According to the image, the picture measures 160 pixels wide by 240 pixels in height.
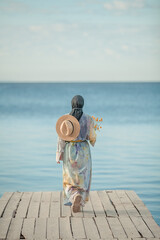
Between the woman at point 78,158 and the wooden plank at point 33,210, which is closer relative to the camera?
the wooden plank at point 33,210

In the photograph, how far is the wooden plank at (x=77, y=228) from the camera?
5.59 metres

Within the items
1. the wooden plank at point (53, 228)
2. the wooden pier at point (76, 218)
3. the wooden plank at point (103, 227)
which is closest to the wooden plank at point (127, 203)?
the wooden pier at point (76, 218)

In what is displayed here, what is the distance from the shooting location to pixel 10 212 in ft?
21.1

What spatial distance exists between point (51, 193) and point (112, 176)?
3182 millimetres

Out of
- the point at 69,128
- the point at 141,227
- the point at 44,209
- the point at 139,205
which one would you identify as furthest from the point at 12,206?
the point at 141,227

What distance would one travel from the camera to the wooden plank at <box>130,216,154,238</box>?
18.4 ft

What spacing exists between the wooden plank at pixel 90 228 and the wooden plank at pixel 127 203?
583mm

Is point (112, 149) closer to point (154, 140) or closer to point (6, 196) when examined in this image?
point (154, 140)

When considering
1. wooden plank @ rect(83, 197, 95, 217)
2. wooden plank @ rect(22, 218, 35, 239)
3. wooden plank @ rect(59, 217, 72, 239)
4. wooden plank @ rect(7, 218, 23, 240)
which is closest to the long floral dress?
wooden plank @ rect(83, 197, 95, 217)

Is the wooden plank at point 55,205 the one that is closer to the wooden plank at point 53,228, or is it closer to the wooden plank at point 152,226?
the wooden plank at point 53,228

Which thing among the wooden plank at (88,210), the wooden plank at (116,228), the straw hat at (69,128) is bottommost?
the wooden plank at (116,228)

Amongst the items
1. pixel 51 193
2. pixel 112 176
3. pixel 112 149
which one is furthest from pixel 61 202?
pixel 112 149

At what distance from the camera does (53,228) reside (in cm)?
580

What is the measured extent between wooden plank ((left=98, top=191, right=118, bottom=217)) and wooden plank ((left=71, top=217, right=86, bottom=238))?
45cm
